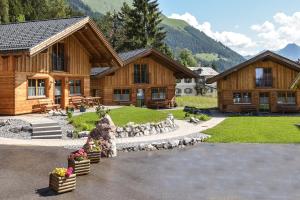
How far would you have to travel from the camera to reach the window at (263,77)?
40.0 metres

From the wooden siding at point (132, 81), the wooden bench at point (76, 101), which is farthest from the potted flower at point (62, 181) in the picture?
the wooden siding at point (132, 81)

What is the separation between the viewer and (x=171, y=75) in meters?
43.0

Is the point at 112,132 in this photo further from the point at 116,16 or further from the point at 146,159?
the point at 116,16

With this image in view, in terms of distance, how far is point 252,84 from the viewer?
132 feet

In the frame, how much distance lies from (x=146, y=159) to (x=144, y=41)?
5270cm

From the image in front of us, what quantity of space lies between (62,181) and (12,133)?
1037cm

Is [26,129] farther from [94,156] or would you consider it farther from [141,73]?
[141,73]

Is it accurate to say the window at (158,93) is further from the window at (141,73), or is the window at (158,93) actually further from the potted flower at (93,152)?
the potted flower at (93,152)

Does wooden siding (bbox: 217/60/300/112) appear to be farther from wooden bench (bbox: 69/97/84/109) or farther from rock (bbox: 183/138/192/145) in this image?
rock (bbox: 183/138/192/145)

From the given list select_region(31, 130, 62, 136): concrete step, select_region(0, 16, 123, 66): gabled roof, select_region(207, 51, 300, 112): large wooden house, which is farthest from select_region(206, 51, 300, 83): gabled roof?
select_region(31, 130, 62, 136): concrete step

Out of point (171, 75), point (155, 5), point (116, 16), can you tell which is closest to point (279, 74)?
point (171, 75)

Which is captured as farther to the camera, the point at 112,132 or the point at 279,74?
the point at 279,74

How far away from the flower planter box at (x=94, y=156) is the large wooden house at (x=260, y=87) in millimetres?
27218

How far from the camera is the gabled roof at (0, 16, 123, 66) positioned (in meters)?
22.5
